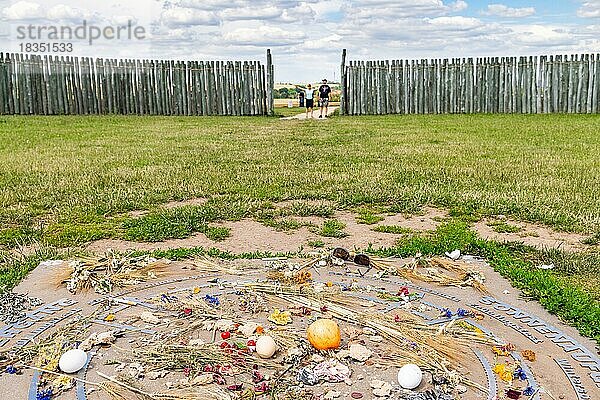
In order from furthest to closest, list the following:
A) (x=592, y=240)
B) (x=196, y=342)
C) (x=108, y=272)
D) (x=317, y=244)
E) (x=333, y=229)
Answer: (x=333, y=229) < (x=592, y=240) < (x=317, y=244) < (x=108, y=272) < (x=196, y=342)

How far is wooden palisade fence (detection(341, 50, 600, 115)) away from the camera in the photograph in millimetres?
20875

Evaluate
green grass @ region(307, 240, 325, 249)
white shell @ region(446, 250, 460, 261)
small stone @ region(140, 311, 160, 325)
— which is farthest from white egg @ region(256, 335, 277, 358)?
green grass @ region(307, 240, 325, 249)

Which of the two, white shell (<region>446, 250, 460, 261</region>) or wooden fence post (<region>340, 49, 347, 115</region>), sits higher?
wooden fence post (<region>340, 49, 347, 115</region>)

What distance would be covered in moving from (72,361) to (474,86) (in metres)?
20.1

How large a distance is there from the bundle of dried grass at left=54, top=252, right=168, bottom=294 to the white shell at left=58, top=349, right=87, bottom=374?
Result: 42.1 inches

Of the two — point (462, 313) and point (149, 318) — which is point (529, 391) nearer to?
point (462, 313)

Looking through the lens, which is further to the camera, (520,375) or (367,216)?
(367,216)

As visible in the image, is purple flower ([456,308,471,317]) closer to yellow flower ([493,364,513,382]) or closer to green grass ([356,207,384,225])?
yellow flower ([493,364,513,382])

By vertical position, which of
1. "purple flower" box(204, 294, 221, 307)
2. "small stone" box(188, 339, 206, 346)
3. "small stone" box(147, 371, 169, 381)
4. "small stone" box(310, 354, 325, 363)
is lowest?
"small stone" box(147, 371, 169, 381)

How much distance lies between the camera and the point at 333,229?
6137 millimetres

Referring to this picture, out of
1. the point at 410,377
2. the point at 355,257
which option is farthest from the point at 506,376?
the point at 355,257

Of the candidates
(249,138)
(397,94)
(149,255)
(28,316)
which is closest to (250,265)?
(149,255)

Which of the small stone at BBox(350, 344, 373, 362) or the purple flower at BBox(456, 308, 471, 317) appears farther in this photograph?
the purple flower at BBox(456, 308, 471, 317)

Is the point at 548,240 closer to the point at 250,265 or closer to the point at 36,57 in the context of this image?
the point at 250,265
